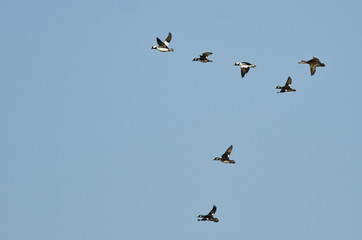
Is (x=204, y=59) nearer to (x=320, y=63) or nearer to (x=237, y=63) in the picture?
(x=237, y=63)

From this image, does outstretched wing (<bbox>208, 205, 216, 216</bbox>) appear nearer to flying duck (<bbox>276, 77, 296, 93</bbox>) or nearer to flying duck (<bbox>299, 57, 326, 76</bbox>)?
flying duck (<bbox>276, 77, 296, 93</bbox>)

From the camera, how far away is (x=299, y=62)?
400 ft

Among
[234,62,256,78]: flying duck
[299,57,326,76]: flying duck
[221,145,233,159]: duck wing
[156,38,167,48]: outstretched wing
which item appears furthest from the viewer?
[221,145,233,159]: duck wing

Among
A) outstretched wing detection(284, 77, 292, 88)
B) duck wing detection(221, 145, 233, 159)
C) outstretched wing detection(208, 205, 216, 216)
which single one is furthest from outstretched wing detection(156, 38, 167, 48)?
outstretched wing detection(208, 205, 216, 216)

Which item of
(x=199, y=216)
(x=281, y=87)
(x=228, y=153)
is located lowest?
(x=199, y=216)

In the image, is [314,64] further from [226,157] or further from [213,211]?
[213,211]

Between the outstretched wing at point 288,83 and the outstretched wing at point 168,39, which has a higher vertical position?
the outstretched wing at point 168,39

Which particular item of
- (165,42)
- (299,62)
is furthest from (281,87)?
(165,42)

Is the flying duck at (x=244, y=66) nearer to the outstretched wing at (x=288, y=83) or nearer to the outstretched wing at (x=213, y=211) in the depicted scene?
the outstretched wing at (x=288, y=83)

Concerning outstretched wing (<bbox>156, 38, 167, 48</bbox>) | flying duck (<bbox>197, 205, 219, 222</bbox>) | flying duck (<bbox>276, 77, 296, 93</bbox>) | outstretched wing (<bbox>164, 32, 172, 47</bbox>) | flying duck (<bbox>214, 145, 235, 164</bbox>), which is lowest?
Result: flying duck (<bbox>197, 205, 219, 222</bbox>)

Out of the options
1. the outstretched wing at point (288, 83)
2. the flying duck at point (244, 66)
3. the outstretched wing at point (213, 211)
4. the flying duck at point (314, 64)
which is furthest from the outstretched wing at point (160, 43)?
the outstretched wing at point (213, 211)

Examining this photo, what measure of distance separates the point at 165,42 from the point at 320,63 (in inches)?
775

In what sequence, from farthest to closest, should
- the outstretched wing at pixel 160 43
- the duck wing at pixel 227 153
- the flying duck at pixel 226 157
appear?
the duck wing at pixel 227 153
the flying duck at pixel 226 157
the outstretched wing at pixel 160 43

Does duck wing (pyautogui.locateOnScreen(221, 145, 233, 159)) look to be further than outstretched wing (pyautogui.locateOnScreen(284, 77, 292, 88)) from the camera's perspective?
No
